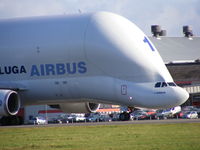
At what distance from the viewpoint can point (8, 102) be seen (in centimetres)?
4844

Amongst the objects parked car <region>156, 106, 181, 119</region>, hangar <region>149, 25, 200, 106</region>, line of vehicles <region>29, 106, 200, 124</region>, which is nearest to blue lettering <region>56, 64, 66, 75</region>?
line of vehicles <region>29, 106, 200, 124</region>

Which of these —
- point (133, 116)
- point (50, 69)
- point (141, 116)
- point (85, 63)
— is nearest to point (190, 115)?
point (133, 116)

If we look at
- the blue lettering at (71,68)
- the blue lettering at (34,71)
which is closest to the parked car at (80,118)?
the blue lettering at (34,71)

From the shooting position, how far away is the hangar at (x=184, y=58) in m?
98.0

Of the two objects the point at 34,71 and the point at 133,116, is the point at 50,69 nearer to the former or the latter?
the point at 34,71

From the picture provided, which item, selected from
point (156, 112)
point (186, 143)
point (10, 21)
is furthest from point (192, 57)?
point (186, 143)

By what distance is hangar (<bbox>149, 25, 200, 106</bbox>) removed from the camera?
98.0 metres

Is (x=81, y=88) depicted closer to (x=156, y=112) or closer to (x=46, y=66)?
(x=46, y=66)

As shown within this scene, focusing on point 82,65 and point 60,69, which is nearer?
point 82,65

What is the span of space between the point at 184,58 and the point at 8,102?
75.2 meters

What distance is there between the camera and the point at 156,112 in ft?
254

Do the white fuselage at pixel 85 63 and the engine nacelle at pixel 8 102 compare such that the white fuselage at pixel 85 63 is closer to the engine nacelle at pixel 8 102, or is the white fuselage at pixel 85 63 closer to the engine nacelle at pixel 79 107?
the engine nacelle at pixel 8 102

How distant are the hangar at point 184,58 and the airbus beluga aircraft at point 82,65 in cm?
4580

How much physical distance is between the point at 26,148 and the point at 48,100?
24.3 meters
